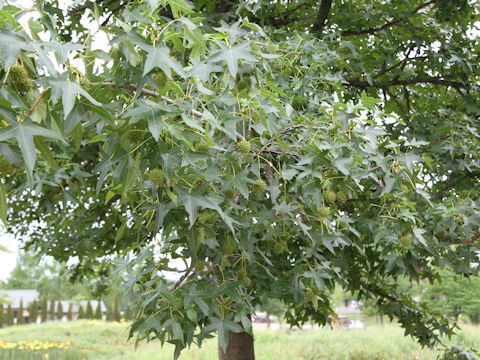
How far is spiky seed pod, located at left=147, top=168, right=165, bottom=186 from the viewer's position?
6.25 ft

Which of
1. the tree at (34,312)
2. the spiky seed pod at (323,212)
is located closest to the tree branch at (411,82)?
the spiky seed pod at (323,212)

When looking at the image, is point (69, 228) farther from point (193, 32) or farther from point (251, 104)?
point (193, 32)

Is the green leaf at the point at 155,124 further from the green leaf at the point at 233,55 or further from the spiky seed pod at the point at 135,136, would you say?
the green leaf at the point at 233,55

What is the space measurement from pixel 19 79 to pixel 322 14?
446 centimetres

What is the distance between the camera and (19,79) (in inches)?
58.6

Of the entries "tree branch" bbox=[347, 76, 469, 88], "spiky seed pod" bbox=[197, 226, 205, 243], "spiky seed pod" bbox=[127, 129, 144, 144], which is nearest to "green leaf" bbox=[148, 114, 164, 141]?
"spiky seed pod" bbox=[127, 129, 144, 144]

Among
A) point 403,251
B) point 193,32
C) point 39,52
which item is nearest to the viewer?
point 39,52

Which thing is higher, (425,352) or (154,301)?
(154,301)

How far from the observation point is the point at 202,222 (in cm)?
221

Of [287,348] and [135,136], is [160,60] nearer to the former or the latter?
[135,136]

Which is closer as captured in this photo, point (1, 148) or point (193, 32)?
point (1, 148)

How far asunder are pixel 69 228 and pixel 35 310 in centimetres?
2890

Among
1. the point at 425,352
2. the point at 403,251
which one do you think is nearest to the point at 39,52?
the point at 403,251

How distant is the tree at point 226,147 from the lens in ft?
5.42
